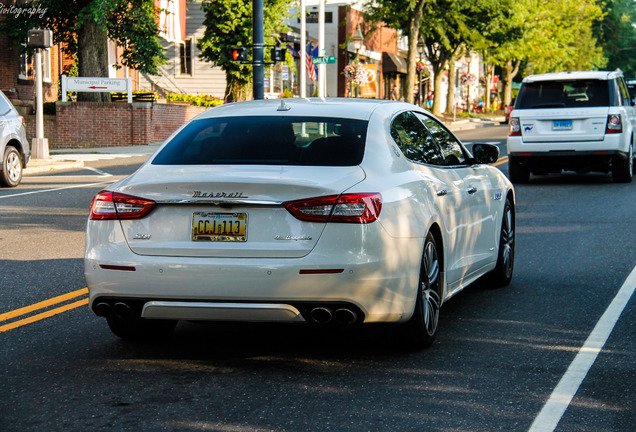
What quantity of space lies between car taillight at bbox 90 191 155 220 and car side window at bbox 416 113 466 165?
231cm

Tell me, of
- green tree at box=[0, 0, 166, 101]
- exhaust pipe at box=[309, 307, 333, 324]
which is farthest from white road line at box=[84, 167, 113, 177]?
exhaust pipe at box=[309, 307, 333, 324]

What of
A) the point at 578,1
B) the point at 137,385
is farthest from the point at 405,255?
the point at 578,1

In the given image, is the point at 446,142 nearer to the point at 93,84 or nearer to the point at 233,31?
the point at 93,84

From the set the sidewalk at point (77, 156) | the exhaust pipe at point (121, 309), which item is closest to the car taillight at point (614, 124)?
the sidewalk at point (77, 156)

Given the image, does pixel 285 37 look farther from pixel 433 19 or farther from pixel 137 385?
pixel 137 385

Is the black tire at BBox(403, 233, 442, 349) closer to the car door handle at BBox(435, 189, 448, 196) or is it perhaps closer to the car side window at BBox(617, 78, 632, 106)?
the car door handle at BBox(435, 189, 448, 196)

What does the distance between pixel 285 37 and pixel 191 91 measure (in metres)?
5.57

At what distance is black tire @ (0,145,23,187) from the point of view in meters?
17.5

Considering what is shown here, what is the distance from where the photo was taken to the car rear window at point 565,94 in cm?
1766

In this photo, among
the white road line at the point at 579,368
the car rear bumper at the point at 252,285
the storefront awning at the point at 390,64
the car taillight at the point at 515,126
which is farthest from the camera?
the storefront awning at the point at 390,64

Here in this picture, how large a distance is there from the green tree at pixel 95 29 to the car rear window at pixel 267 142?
86.2ft

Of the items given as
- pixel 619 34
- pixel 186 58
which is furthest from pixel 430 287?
pixel 619 34

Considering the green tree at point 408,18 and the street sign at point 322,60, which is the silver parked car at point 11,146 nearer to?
the street sign at point 322,60

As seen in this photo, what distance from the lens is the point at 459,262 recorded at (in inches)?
272
